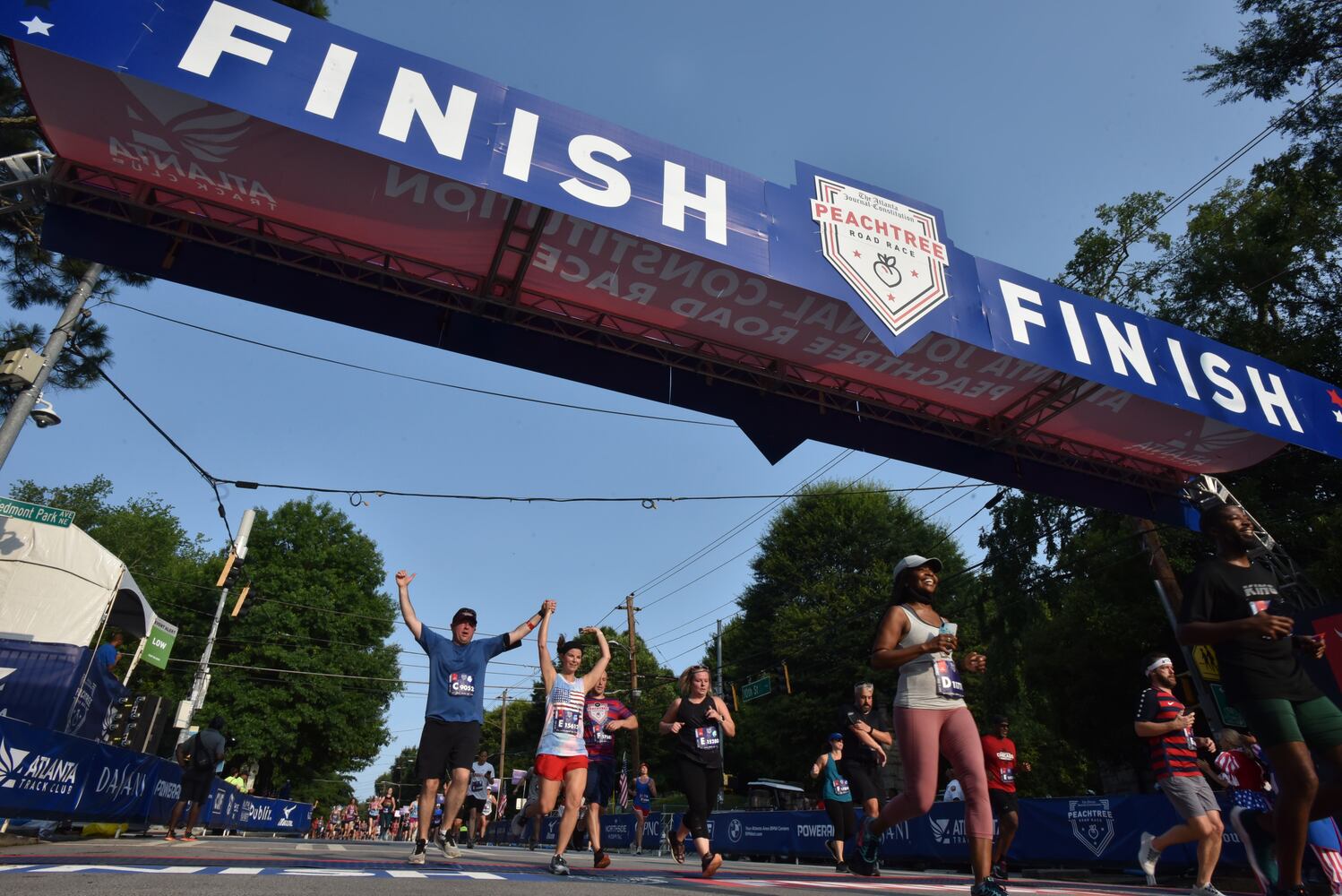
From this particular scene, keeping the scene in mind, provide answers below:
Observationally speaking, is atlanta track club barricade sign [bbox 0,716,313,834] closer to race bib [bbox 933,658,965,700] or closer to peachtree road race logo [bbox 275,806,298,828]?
race bib [bbox 933,658,965,700]

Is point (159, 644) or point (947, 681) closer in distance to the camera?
point (947, 681)

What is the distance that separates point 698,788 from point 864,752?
8.48ft

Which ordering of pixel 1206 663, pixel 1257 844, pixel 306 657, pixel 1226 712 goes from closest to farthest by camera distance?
pixel 1257 844 < pixel 1226 712 < pixel 1206 663 < pixel 306 657

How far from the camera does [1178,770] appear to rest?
567 centimetres

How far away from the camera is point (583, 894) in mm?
3510

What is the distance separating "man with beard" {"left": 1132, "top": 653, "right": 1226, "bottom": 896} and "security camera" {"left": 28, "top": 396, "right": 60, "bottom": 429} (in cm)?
1225

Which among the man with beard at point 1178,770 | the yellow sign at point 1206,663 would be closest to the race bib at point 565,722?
the man with beard at point 1178,770

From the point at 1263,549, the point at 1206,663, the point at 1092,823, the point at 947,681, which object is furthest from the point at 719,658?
the point at 947,681

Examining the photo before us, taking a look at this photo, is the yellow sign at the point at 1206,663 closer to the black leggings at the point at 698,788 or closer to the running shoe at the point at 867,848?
the black leggings at the point at 698,788

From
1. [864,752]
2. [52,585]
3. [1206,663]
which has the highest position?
[52,585]

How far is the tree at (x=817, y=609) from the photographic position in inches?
1147

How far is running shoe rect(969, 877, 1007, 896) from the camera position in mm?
3289

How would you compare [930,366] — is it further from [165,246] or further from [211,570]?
[211,570]

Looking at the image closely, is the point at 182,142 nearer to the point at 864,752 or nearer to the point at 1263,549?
the point at 864,752
